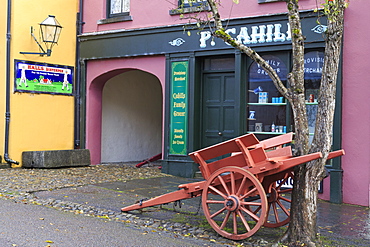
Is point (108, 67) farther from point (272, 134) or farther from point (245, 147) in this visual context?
point (245, 147)

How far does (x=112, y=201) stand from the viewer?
824 centimetres

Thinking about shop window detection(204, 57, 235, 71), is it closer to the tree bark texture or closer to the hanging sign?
the hanging sign

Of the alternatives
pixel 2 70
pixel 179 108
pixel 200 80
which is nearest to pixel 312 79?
pixel 200 80

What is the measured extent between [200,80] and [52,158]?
410 centimetres

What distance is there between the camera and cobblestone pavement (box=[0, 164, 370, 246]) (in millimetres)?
6297

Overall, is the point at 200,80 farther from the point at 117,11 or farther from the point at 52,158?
the point at 52,158

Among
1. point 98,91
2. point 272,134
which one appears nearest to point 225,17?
point 272,134

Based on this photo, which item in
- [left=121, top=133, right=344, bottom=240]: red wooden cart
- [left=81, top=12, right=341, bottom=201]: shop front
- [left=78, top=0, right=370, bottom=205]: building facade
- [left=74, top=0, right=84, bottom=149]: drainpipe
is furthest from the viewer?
[left=74, top=0, right=84, bottom=149]: drainpipe

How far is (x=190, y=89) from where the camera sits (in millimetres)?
11516

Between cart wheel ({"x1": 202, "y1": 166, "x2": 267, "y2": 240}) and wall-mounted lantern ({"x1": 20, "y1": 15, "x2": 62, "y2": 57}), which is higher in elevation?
wall-mounted lantern ({"x1": 20, "y1": 15, "x2": 62, "y2": 57})

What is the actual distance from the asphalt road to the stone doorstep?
5310 mm

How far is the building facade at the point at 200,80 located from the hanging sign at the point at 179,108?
23 millimetres

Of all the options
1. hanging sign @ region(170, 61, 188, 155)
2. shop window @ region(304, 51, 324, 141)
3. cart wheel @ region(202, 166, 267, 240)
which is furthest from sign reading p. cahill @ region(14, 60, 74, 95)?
cart wheel @ region(202, 166, 267, 240)

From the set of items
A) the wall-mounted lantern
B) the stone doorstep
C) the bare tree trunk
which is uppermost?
the wall-mounted lantern
